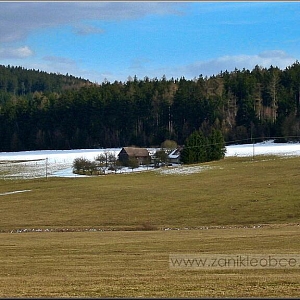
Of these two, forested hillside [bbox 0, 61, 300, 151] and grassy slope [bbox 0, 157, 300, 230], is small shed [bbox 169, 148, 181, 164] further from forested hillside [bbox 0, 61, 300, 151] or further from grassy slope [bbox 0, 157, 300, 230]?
forested hillside [bbox 0, 61, 300, 151]

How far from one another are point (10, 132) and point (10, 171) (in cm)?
6706

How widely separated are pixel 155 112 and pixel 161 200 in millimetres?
102177

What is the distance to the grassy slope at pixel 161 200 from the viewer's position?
155 ft

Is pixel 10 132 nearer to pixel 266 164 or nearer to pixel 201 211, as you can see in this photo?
pixel 266 164

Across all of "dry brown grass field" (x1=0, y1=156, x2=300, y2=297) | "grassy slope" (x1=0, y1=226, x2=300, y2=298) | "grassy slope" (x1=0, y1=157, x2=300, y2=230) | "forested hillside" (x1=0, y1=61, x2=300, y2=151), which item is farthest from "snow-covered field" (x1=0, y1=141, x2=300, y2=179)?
"grassy slope" (x1=0, y1=226, x2=300, y2=298)

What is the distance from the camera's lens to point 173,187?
221 ft

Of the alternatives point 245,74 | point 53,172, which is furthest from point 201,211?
point 245,74

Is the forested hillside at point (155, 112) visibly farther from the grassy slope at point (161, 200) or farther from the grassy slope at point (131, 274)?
the grassy slope at point (131, 274)

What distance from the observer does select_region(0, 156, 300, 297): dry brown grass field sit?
15.2 m

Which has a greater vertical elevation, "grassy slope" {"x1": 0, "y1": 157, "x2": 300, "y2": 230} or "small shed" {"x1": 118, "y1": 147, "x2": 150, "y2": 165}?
"small shed" {"x1": 118, "y1": 147, "x2": 150, "y2": 165}

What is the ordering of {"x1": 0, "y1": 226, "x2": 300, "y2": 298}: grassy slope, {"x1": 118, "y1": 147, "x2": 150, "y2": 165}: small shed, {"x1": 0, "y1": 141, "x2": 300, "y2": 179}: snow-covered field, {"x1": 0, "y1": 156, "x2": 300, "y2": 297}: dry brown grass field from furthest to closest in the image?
{"x1": 118, "y1": 147, "x2": 150, "y2": 165}: small shed → {"x1": 0, "y1": 141, "x2": 300, "y2": 179}: snow-covered field → {"x1": 0, "y1": 156, "x2": 300, "y2": 297}: dry brown grass field → {"x1": 0, "y1": 226, "x2": 300, "y2": 298}: grassy slope

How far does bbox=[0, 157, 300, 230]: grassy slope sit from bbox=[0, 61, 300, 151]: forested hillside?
66.1 meters

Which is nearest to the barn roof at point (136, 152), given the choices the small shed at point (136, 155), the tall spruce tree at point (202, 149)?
the small shed at point (136, 155)

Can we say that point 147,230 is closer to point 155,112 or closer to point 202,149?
point 202,149
